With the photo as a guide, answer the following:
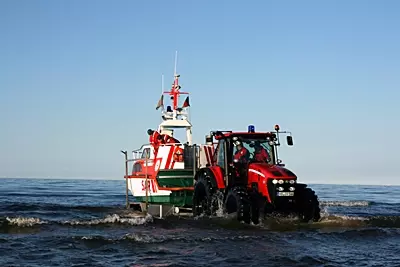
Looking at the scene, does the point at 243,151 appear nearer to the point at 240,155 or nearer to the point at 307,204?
the point at 240,155

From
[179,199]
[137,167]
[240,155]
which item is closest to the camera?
[240,155]

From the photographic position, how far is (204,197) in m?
16.8

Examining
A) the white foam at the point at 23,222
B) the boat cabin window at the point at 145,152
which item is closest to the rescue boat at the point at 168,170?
the boat cabin window at the point at 145,152

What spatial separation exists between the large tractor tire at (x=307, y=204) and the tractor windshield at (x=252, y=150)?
60.2 inches

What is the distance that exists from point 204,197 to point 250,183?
6.52 feet

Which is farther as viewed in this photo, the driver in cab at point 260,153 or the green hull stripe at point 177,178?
the green hull stripe at point 177,178

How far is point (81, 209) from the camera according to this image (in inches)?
870

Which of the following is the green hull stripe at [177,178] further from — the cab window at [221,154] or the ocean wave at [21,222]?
the ocean wave at [21,222]

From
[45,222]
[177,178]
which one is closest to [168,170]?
[177,178]

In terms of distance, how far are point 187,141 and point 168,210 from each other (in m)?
3.42

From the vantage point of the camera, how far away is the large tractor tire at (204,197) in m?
15.9

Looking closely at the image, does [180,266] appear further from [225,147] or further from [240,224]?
[225,147]

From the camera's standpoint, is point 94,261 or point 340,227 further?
point 340,227

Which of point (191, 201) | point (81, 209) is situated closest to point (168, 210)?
point (191, 201)
